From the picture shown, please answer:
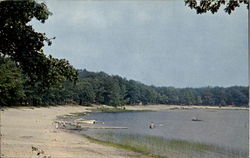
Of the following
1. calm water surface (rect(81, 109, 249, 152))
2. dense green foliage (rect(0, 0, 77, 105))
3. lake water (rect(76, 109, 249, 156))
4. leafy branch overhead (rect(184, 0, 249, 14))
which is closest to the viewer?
leafy branch overhead (rect(184, 0, 249, 14))

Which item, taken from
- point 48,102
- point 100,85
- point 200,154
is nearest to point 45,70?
point 200,154

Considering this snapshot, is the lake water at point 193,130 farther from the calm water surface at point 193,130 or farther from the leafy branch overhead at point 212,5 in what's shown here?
the leafy branch overhead at point 212,5

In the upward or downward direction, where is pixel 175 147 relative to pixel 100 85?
downward

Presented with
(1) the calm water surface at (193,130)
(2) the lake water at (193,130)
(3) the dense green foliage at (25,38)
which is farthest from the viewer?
(1) the calm water surface at (193,130)

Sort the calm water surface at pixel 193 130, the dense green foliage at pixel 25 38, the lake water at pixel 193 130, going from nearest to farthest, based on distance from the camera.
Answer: the dense green foliage at pixel 25 38 < the lake water at pixel 193 130 < the calm water surface at pixel 193 130

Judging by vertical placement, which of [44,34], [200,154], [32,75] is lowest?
[200,154]

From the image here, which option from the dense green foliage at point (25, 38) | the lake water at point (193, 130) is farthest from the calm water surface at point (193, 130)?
the dense green foliage at point (25, 38)

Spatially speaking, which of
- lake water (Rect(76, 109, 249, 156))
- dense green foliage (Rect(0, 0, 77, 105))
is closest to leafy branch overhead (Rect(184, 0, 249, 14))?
dense green foliage (Rect(0, 0, 77, 105))

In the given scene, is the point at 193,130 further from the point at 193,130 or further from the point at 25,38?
the point at 25,38

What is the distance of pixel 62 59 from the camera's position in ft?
48.6

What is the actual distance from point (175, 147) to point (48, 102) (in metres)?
84.8

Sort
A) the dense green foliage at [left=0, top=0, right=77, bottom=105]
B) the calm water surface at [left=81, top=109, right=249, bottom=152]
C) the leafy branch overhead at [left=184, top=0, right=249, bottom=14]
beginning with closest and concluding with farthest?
the leafy branch overhead at [left=184, top=0, right=249, bottom=14], the dense green foliage at [left=0, top=0, right=77, bottom=105], the calm water surface at [left=81, top=109, right=249, bottom=152]

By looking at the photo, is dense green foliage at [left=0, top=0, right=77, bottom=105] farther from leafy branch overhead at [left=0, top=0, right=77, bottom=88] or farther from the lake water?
the lake water

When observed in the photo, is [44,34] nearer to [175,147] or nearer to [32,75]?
[32,75]
